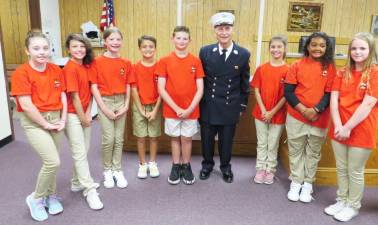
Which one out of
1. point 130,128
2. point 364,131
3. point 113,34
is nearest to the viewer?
point 364,131

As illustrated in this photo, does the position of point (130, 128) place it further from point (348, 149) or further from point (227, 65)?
point (348, 149)

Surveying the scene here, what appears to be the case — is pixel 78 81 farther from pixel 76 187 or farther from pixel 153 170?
pixel 153 170

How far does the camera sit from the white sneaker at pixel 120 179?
2521mm

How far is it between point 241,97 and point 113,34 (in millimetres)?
1101

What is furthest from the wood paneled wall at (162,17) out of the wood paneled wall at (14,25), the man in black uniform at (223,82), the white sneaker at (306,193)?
the white sneaker at (306,193)

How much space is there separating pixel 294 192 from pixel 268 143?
431 millimetres

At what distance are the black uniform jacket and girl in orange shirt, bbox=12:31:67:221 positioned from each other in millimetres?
1068

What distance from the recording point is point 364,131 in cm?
194

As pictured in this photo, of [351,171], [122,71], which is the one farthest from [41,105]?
[351,171]

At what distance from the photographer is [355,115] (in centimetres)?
193

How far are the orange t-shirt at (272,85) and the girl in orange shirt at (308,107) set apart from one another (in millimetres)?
153

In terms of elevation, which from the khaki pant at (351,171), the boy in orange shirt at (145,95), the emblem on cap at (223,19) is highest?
the emblem on cap at (223,19)

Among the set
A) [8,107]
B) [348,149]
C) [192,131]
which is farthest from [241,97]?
[8,107]

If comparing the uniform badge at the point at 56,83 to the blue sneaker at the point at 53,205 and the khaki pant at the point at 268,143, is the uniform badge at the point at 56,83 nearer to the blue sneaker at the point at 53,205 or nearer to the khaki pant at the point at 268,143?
the blue sneaker at the point at 53,205
